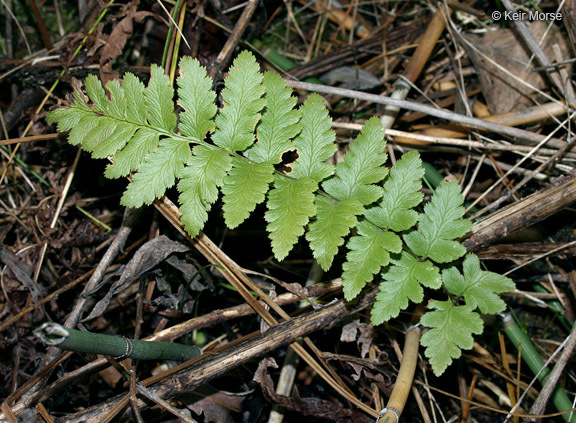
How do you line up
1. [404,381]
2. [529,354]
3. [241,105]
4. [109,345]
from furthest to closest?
[529,354], [404,381], [241,105], [109,345]

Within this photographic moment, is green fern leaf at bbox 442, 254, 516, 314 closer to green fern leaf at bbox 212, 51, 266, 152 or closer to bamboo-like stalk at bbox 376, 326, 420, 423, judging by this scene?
bamboo-like stalk at bbox 376, 326, 420, 423

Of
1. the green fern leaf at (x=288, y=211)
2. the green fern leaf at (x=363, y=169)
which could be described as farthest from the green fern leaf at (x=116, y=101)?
the green fern leaf at (x=363, y=169)

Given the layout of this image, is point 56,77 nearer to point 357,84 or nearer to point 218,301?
point 218,301

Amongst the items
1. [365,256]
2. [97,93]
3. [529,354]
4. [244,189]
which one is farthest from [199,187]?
[529,354]

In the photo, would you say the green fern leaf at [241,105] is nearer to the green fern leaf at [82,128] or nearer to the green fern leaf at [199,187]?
the green fern leaf at [199,187]

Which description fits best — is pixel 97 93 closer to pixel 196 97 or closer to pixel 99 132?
pixel 99 132

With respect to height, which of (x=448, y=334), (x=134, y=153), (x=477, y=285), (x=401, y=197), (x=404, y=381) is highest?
(x=134, y=153)
